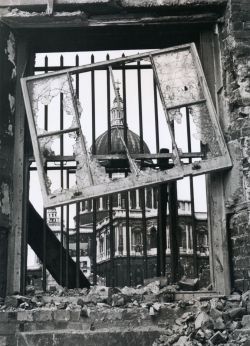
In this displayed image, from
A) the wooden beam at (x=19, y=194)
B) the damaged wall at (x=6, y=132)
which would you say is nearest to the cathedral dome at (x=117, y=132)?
the wooden beam at (x=19, y=194)

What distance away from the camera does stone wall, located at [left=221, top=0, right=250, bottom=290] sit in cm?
455

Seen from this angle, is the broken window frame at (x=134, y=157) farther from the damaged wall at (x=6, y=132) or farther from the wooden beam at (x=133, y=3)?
the wooden beam at (x=133, y=3)

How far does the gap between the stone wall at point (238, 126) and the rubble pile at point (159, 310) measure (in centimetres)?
38

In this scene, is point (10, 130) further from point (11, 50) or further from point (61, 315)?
point (61, 315)

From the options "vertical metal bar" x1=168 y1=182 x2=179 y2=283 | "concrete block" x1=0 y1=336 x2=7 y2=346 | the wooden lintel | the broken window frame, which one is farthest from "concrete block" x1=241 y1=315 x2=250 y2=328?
the wooden lintel

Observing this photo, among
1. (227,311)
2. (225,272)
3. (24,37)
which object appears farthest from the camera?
(24,37)

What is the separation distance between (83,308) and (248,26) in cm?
327

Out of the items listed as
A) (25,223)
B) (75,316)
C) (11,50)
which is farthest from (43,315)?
(11,50)

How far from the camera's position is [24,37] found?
17.9 feet

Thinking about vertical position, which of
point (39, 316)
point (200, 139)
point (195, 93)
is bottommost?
point (39, 316)

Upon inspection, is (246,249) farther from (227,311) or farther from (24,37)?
(24,37)

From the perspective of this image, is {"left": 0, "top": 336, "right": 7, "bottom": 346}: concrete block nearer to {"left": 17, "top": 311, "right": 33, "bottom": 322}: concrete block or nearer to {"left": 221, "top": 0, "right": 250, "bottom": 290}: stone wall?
{"left": 17, "top": 311, "right": 33, "bottom": 322}: concrete block

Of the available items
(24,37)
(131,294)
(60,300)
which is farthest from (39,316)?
(24,37)

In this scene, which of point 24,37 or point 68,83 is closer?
point 68,83
